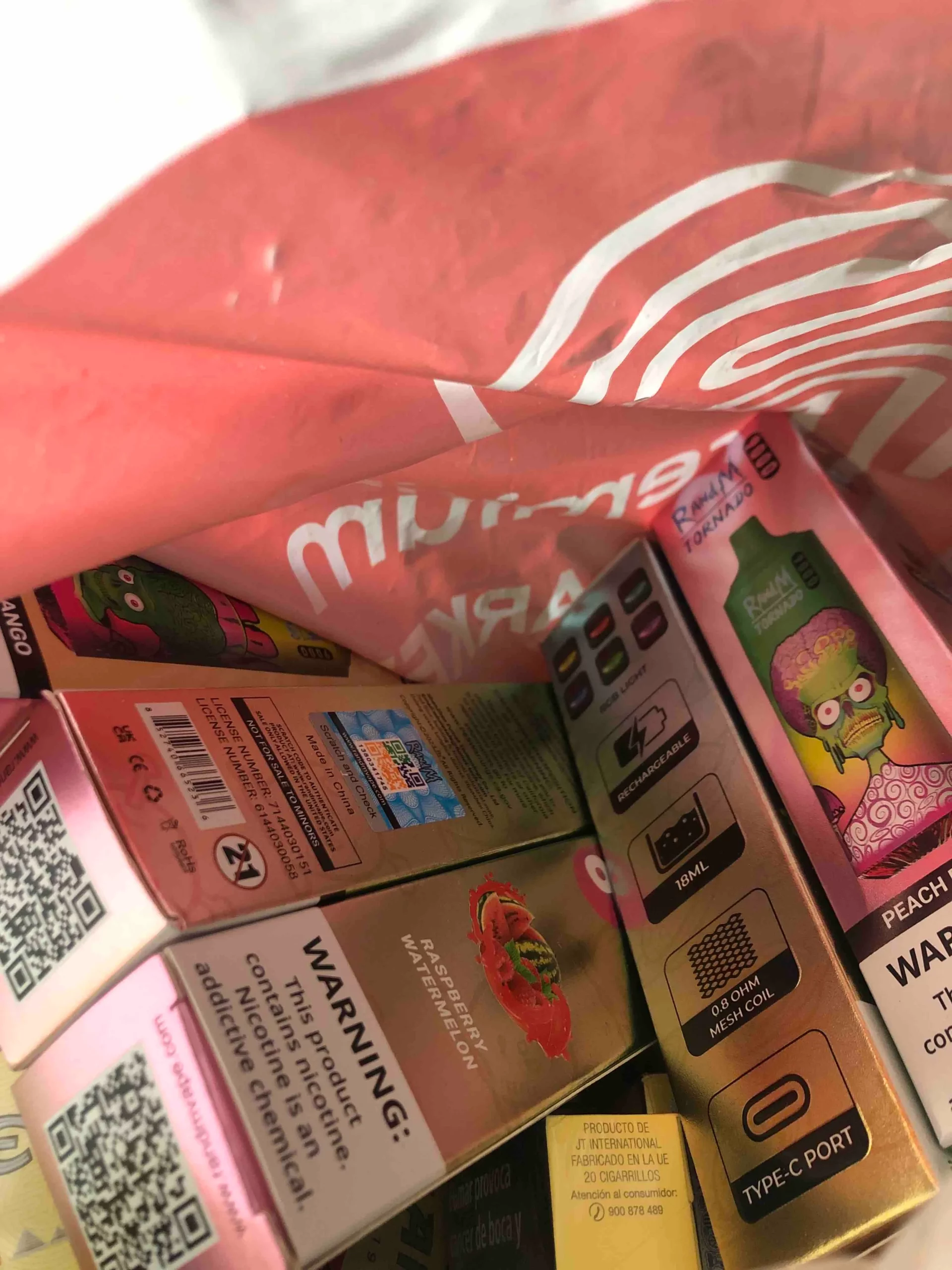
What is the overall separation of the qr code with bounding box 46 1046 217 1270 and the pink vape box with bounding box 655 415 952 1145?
1.20 ft

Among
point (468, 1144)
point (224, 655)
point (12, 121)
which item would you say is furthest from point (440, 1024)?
point (12, 121)

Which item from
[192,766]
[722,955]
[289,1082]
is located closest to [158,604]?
[192,766]

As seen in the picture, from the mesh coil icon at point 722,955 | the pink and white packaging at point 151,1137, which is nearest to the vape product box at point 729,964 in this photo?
the mesh coil icon at point 722,955

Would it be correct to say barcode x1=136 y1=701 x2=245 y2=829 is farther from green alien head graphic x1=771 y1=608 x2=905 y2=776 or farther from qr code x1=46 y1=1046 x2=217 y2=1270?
green alien head graphic x1=771 y1=608 x2=905 y2=776

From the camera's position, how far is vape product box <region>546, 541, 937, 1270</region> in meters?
0.46

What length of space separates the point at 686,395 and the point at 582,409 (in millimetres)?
82

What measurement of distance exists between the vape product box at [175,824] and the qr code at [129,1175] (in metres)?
0.04

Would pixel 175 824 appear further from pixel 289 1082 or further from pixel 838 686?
pixel 838 686

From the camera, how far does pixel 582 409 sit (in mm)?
553

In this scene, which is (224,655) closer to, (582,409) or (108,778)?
(108,778)

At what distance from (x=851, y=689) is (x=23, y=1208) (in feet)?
1.79

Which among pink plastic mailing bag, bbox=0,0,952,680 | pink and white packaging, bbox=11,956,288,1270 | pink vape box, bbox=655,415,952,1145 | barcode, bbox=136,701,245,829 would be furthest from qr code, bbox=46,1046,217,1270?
pink vape box, bbox=655,415,952,1145

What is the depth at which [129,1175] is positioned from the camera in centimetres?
39

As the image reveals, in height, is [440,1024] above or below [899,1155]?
above
